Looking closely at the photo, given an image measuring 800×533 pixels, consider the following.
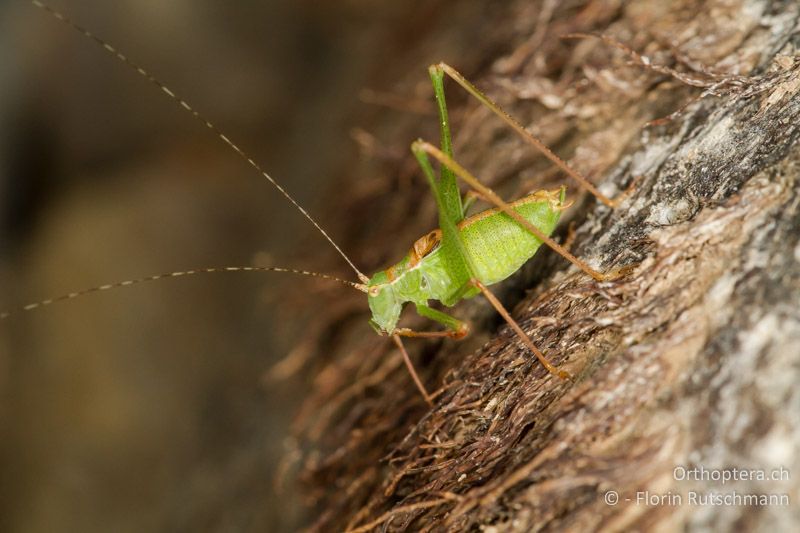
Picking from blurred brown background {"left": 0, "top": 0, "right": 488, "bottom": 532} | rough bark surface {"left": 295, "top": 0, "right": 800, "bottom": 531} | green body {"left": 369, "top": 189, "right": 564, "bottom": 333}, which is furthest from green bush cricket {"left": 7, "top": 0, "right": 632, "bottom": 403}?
blurred brown background {"left": 0, "top": 0, "right": 488, "bottom": 532}

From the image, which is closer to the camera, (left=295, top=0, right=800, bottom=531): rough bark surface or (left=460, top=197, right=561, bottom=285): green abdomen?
(left=295, top=0, right=800, bottom=531): rough bark surface

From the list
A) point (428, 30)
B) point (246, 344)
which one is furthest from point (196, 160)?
point (428, 30)

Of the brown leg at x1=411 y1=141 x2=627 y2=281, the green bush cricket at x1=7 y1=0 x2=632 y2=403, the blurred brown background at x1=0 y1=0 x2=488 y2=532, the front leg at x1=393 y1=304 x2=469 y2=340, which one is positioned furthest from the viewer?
the blurred brown background at x1=0 y1=0 x2=488 y2=532

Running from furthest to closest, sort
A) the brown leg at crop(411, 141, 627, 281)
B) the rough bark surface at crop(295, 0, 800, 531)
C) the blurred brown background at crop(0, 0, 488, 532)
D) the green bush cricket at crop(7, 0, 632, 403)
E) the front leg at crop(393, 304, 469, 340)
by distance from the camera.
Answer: the blurred brown background at crop(0, 0, 488, 532)
the front leg at crop(393, 304, 469, 340)
the green bush cricket at crop(7, 0, 632, 403)
the brown leg at crop(411, 141, 627, 281)
the rough bark surface at crop(295, 0, 800, 531)

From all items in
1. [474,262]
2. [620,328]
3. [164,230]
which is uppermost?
[164,230]

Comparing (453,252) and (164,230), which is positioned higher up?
(164,230)

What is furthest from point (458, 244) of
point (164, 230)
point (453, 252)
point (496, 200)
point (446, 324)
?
point (164, 230)

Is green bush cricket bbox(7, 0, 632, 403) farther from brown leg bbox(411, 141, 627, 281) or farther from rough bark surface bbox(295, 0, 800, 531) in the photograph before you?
rough bark surface bbox(295, 0, 800, 531)

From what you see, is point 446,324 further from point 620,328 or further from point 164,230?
point 164,230
